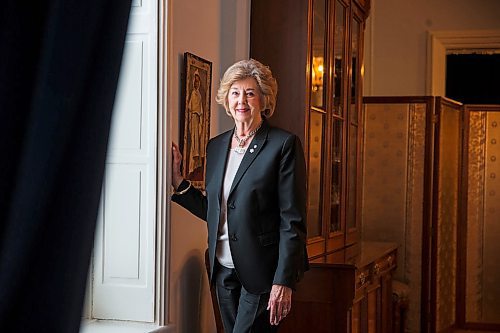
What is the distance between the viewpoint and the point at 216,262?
2748 millimetres

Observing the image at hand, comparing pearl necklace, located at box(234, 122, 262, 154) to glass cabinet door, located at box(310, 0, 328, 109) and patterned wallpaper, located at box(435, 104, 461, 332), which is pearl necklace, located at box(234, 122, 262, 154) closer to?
glass cabinet door, located at box(310, 0, 328, 109)

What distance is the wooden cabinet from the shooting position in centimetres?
375

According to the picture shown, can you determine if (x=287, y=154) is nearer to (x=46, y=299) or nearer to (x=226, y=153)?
(x=226, y=153)

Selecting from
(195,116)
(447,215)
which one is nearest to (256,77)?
(195,116)

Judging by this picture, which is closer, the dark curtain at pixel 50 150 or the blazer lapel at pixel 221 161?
the dark curtain at pixel 50 150

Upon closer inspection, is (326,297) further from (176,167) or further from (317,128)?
(176,167)

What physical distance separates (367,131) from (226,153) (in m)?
3.33

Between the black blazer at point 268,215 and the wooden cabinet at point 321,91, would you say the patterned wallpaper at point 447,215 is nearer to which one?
the wooden cabinet at point 321,91

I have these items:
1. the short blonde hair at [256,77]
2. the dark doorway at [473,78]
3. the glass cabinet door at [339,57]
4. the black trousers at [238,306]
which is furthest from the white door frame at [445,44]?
the black trousers at [238,306]

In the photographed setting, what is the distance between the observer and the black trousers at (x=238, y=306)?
2637 mm

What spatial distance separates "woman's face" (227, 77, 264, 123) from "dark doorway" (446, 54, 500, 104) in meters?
4.56

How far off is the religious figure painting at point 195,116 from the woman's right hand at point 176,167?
134 mm

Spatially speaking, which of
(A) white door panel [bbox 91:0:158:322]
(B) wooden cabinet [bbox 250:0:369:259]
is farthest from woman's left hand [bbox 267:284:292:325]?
(B) wooden cabinet [bbox 250:0:369:259]

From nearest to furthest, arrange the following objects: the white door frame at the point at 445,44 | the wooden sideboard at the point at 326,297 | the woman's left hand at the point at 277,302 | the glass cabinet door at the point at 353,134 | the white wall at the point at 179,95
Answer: the woman's left hand at the point at 277,302 → the white wall at the point at 179,95 → the wooden sideboard at the point at 326,297 → the glass cabinet door at the point at 353,134 → the white door frame at the point at 445,44
